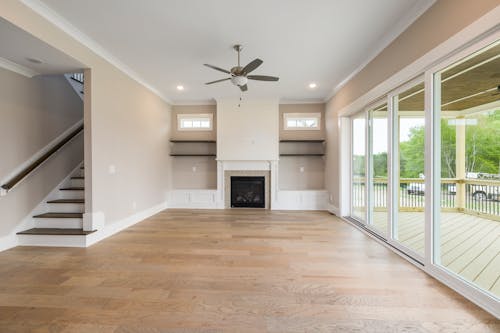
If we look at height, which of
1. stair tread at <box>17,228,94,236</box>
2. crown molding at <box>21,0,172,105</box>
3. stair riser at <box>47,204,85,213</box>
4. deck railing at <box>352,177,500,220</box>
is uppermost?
crown molding at <box>21,0,172,105</box>

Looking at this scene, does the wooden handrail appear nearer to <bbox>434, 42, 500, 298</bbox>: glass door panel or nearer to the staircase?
the staircase

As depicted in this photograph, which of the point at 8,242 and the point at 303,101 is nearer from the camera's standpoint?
the point at 8,242

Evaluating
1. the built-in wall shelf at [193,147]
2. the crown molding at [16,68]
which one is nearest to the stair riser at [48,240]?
the crown molding at [16,68]

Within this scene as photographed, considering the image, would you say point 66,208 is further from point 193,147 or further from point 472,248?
point 472,248

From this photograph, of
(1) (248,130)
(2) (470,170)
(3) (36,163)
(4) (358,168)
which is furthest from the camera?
(1) (248,130)

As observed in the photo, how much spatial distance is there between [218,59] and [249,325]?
3738 millimetres

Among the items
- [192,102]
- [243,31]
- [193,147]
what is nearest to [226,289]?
[243,31]

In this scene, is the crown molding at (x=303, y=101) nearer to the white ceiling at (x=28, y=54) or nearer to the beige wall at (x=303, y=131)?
the beige wall at (x=303, y=131)

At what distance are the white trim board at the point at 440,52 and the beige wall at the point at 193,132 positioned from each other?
162 inches

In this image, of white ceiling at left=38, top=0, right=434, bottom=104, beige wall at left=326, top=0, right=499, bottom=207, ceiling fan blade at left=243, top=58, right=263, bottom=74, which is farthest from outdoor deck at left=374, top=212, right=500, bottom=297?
ceiling fan blade at left=243, top=58, right=263, bottom=74

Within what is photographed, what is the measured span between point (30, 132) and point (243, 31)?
3693 mm

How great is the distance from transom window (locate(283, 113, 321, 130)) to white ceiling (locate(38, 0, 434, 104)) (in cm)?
194

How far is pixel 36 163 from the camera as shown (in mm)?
3611

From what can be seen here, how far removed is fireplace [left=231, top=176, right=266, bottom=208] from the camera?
6.51 metres
